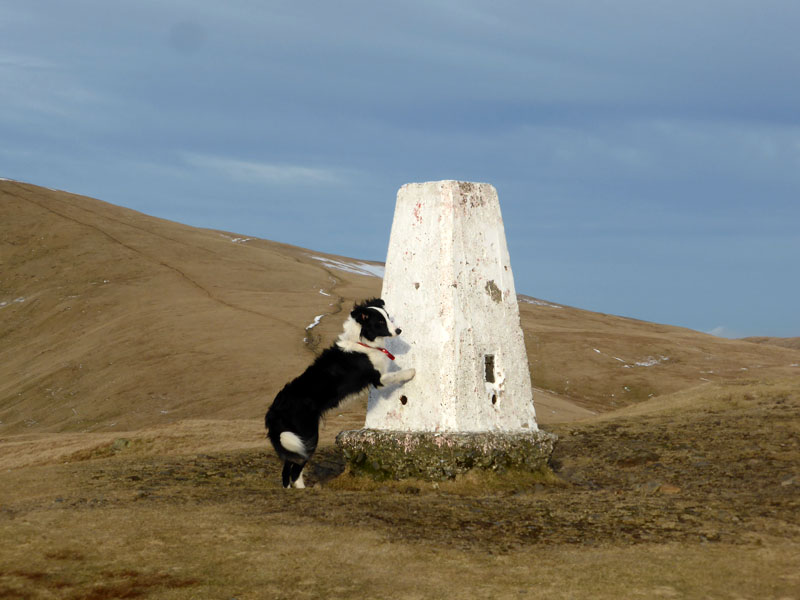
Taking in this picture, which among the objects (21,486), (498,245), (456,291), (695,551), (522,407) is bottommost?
(21,486)

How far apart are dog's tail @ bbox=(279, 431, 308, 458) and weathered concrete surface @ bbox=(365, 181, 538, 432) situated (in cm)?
128

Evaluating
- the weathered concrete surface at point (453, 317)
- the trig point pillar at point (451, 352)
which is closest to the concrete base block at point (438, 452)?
the trig point pillar at point (451, 352)

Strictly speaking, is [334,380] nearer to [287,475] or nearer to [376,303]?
[376,303]

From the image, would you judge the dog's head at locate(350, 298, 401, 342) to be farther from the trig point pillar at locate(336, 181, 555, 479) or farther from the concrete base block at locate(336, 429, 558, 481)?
the concrete base block at locate(336, 429, 558, 481)

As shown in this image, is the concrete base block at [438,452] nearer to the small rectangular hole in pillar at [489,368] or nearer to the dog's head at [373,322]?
the small rectangular hole in pillar at [489,368]

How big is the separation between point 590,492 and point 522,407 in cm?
125

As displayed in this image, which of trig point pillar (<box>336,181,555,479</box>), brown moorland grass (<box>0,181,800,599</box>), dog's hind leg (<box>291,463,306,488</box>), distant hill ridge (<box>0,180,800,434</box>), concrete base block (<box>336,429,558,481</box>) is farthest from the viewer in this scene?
distant hill ridge (<box>0,180,800,434</box>)

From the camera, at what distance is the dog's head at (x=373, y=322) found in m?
9.14

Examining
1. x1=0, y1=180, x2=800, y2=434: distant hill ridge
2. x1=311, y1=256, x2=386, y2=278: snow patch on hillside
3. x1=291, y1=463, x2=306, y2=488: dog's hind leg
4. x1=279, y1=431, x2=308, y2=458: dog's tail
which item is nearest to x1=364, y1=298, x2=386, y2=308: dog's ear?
x1=279, y1=431, x2=308, y2=458: dog's tail

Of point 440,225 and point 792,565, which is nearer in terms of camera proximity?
point 792,565

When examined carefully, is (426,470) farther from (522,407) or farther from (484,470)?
(522,407)

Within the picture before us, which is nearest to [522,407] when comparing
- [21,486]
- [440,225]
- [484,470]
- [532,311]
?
[484,470]

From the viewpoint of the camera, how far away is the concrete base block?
29.9 ft

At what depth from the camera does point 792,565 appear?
6215mm
